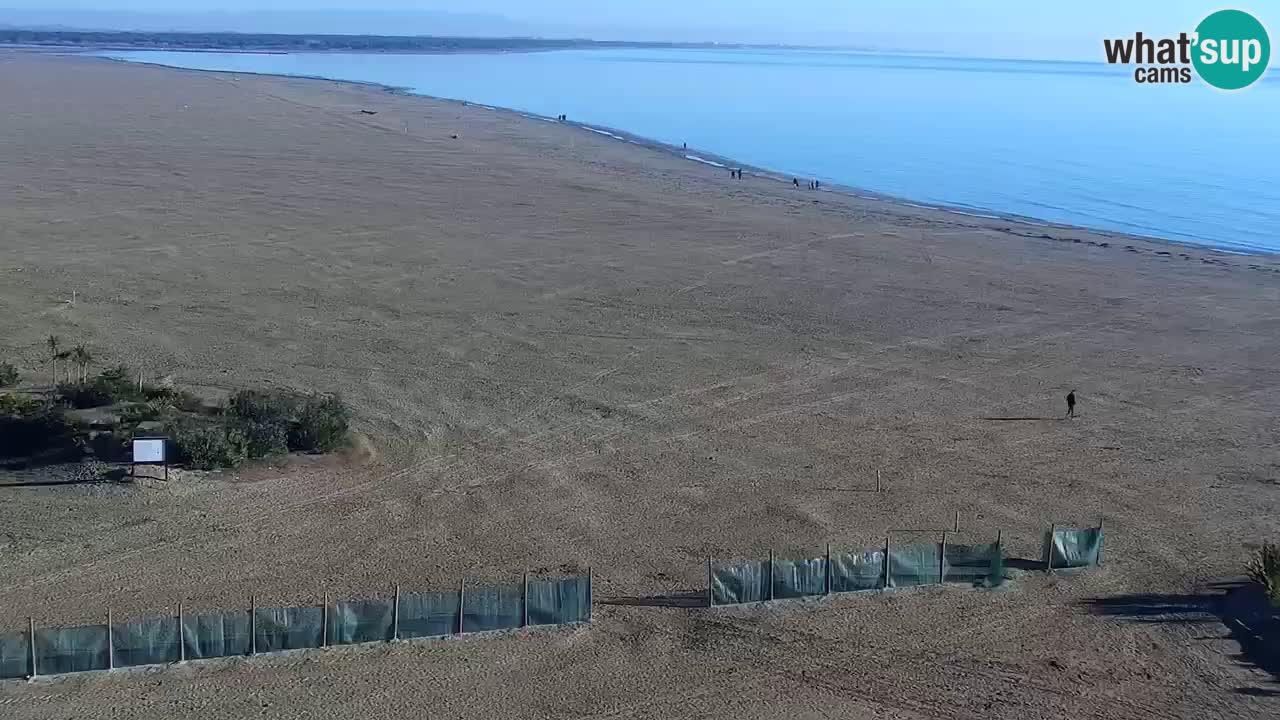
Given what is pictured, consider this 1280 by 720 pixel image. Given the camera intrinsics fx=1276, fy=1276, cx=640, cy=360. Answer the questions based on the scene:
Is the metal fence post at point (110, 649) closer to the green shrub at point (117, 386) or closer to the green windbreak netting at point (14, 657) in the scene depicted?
the green windbreak netting at point (14, 657)

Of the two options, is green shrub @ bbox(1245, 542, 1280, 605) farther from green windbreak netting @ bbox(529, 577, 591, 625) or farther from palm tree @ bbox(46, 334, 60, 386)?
palm tree @ bbox(46, 334, 60, 386)

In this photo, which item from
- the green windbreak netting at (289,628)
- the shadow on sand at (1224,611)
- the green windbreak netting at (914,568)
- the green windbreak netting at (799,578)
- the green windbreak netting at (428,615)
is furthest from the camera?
the green windbreak netting at (914,568)

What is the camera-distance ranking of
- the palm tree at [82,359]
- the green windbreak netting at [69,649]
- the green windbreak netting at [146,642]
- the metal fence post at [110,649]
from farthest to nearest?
the palm tree at [82,359]
the green windbreak netting at [146,642]
the metal fence post at [110,649]
the green windbreak netting at [69,649]

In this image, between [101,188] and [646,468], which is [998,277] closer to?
[646,468]

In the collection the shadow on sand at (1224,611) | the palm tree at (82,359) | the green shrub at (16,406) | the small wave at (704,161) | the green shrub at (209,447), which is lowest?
the shadow on sand at (1224,611)

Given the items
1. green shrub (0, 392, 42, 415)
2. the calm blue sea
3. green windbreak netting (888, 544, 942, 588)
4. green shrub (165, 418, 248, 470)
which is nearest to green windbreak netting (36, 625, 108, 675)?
green shrub (165, 418, 248, 470)

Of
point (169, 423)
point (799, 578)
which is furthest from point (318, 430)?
point (799, 578)

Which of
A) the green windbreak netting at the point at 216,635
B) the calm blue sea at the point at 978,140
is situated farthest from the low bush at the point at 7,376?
the calm blue sea at the point at 978,140

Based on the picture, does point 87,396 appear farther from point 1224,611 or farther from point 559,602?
point 1224,611
